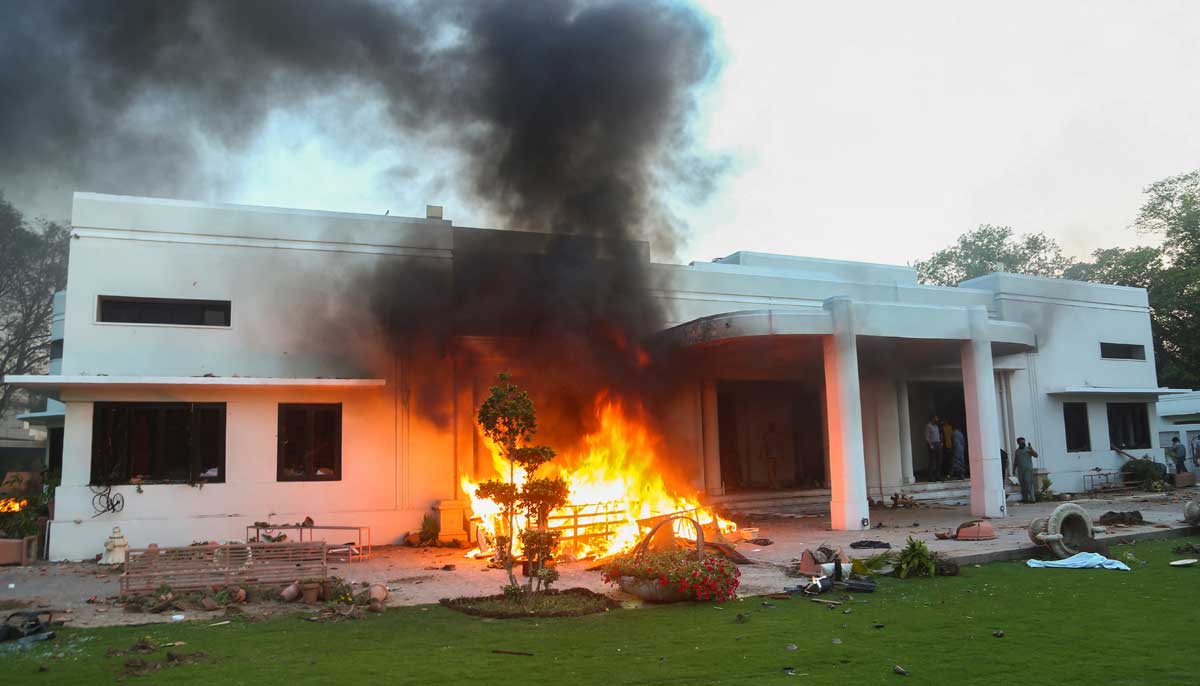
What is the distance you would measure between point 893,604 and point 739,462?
15.0 metres

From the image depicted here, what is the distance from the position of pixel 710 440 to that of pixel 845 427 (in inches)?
195

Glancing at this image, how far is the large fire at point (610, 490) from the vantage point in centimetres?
1365

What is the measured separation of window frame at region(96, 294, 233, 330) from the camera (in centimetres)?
1448

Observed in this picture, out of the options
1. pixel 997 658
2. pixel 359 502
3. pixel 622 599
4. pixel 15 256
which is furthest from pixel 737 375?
pixel 15 256

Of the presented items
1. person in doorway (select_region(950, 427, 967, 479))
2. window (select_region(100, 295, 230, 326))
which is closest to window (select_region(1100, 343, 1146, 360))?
person in doorway (select_region(950, 427, 967, 479))

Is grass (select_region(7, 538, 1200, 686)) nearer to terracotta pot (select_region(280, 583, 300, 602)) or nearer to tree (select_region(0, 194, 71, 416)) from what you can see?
terracotta pot (select_region(280, 583, 300, 602))

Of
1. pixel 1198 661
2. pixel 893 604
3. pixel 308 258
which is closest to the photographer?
pixel 1198 661

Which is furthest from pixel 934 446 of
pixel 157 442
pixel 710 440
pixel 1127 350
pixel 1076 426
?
pixel 157 442

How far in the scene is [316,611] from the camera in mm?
8914

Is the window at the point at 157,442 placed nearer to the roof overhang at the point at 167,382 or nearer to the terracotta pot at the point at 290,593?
the roof overhang at the point at 167,382

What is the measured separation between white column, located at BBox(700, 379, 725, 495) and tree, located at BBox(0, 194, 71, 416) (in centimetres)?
2878

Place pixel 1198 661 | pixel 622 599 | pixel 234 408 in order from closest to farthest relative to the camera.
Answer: pixel 1198 661
pixel 622 599
pixel 234 408

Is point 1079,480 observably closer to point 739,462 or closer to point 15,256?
point 739,462

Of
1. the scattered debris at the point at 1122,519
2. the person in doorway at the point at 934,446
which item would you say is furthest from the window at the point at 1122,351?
the scattered debris at the point at 1122,519
